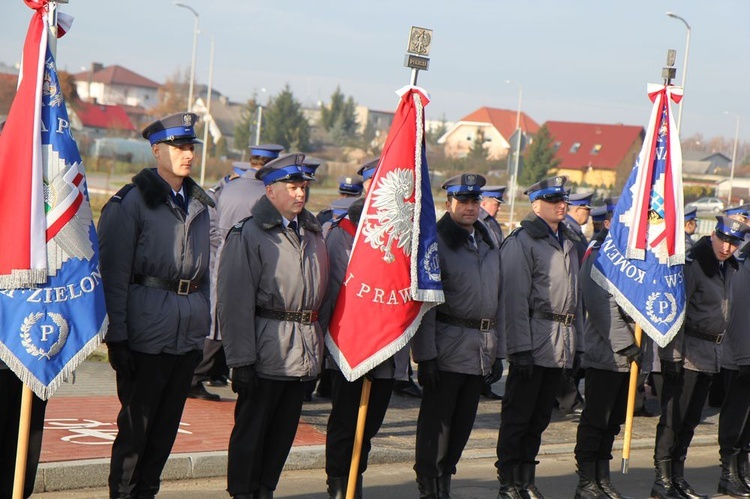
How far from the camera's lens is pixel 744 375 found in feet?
28.7

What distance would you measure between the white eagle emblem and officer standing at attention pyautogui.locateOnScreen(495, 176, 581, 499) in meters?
1.07

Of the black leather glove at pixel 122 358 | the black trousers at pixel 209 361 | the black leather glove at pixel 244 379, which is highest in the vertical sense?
the black leather glove at pixel 122 358

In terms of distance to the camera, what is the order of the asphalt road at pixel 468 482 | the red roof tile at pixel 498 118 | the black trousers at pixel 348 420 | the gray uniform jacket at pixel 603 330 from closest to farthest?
the black trousers at pixel 348 420 → the asphalt road at pixel 468 482 → the gray uniform jacket at pixel 603 330 → the red roof tile at pixel 498 118

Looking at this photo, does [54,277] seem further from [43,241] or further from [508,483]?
[508,483]

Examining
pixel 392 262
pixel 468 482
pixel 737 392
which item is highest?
pixel 392 262

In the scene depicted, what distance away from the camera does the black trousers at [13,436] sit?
5.36 metres

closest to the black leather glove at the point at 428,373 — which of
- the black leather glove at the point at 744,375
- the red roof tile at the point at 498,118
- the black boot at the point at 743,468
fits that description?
the black leather glove at the point at 744,375

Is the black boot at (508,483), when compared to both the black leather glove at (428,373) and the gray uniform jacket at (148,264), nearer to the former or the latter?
the black leather glove at (428,373)

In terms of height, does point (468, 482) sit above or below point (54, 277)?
below

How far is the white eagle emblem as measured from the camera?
6688 millimetres

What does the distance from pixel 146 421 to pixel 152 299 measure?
70 centimetres

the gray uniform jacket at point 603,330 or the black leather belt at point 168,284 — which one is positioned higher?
the black leather belt at point 168,284

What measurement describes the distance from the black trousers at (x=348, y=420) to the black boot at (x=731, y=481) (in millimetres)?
3561

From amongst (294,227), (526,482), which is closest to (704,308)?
(526,482)
